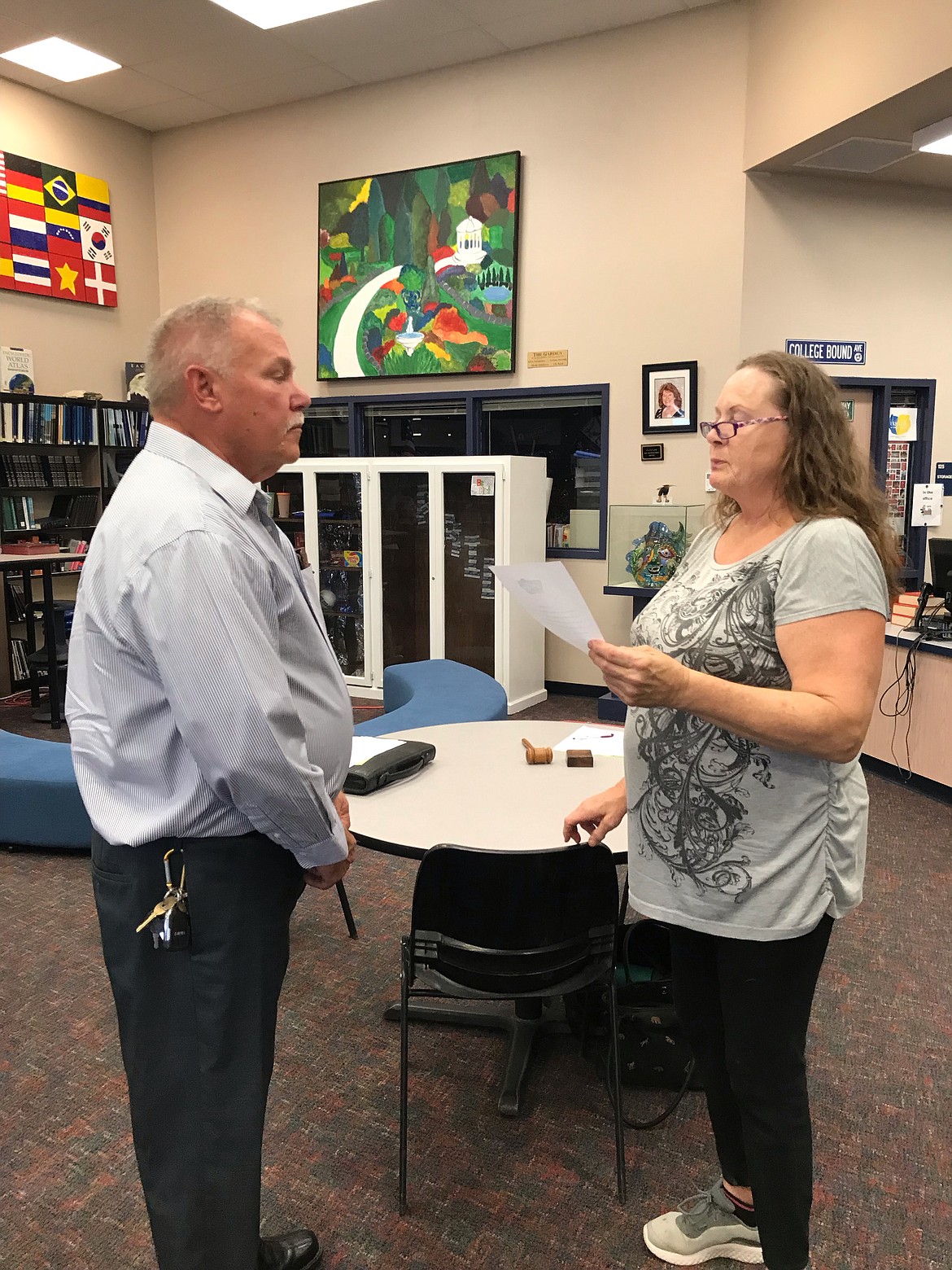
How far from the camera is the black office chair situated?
5.74 feet

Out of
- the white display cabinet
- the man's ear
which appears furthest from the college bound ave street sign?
the man's ear

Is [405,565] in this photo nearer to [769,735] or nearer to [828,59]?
[828,59]

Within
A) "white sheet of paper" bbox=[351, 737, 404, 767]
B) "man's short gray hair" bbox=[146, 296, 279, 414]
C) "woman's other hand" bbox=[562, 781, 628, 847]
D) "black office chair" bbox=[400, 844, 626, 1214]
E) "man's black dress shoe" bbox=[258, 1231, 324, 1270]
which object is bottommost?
"man's black dress shoe" bbox=[258, 1231, 324, 1270]

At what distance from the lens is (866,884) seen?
11.0ft

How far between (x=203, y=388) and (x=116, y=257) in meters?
6.84

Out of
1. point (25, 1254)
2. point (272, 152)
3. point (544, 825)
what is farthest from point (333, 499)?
point (25, 1254)

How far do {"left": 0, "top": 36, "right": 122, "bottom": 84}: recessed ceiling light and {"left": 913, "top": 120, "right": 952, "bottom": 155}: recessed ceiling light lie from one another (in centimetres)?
515

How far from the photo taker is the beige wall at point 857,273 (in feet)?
17.9

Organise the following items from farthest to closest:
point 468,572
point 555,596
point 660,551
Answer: point 468,572 → point 660,551 → point 555,596

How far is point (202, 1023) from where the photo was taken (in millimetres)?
1327

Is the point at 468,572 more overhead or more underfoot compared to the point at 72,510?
more underfoot

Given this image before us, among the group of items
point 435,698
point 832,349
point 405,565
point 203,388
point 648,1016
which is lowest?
point 648,1016

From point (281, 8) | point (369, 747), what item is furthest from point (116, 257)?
point (369, 747)

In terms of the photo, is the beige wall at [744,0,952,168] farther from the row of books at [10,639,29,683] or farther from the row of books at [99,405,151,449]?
the row of books at [10,639,29,683]
